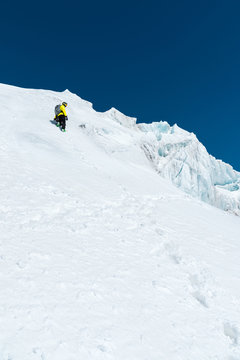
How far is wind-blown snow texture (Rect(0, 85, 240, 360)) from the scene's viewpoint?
2908 mm

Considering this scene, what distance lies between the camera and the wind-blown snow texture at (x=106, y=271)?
2908 mm

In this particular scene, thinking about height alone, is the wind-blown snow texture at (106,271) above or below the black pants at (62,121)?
below

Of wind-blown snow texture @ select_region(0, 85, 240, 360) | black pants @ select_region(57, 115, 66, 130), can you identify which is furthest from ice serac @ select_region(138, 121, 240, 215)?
wind-blown snow texture @ select_region(0, 85, 240, 360)

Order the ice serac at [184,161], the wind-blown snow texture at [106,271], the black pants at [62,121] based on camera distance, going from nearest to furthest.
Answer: the wind-blown snow texture at [106,271], the black pants at [62,121], the ice serac at [184,161]

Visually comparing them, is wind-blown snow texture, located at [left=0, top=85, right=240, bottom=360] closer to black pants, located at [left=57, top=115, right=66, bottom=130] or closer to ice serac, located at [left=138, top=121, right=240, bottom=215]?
black pants, located at [left=57, top=115, right=66, bottom=130]

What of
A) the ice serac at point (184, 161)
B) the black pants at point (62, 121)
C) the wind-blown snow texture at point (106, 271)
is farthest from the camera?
the ice serac at point (184, 161)

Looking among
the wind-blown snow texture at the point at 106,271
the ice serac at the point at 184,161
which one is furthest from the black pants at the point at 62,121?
the ice serac at the point at 184,161

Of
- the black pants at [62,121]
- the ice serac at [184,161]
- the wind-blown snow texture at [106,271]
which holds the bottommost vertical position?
the wind-blown snow texture at [106,271]

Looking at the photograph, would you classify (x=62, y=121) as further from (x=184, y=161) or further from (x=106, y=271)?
(x=184, y=161)

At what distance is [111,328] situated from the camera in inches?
121

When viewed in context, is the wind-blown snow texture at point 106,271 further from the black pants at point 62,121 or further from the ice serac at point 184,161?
the ice serac at point 184,161

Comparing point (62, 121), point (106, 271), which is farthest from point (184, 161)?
point (106, 271)

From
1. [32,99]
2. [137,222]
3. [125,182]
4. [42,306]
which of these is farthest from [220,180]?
[42,306]

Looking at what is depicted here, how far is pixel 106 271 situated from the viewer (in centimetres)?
420
